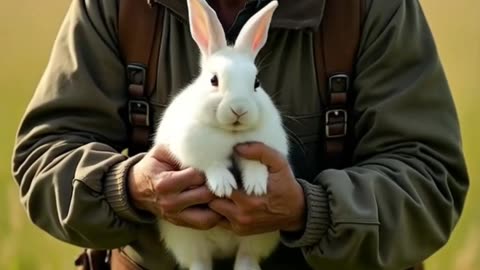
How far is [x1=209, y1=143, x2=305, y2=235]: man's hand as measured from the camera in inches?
83.2

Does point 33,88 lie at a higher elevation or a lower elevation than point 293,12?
lower

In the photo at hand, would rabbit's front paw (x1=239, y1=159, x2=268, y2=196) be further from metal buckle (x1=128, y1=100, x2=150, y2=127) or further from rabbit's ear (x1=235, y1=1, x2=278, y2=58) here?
metal buckle (x1=128, y1=100, x2=150, y2=127)

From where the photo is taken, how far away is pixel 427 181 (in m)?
2.38

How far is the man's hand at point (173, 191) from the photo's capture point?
2.16m

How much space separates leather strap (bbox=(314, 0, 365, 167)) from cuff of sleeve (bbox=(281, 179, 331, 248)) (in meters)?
0.17

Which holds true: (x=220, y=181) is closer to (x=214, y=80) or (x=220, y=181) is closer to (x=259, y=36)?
(x=214, y=80)

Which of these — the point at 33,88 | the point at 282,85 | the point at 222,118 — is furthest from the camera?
the point at 33,88

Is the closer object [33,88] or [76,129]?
[76,129]

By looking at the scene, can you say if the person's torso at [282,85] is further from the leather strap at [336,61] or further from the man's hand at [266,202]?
the man's hand at [266,202]

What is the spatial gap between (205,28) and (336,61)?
0.33 m

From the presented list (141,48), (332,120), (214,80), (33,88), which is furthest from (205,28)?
(33,88)

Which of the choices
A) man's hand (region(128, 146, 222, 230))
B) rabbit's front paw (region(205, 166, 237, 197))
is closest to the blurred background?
man's hand (region(128, 146, 222, 230))

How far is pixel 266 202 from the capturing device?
217 centimetres

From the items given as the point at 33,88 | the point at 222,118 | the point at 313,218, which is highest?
the point at 222,118
